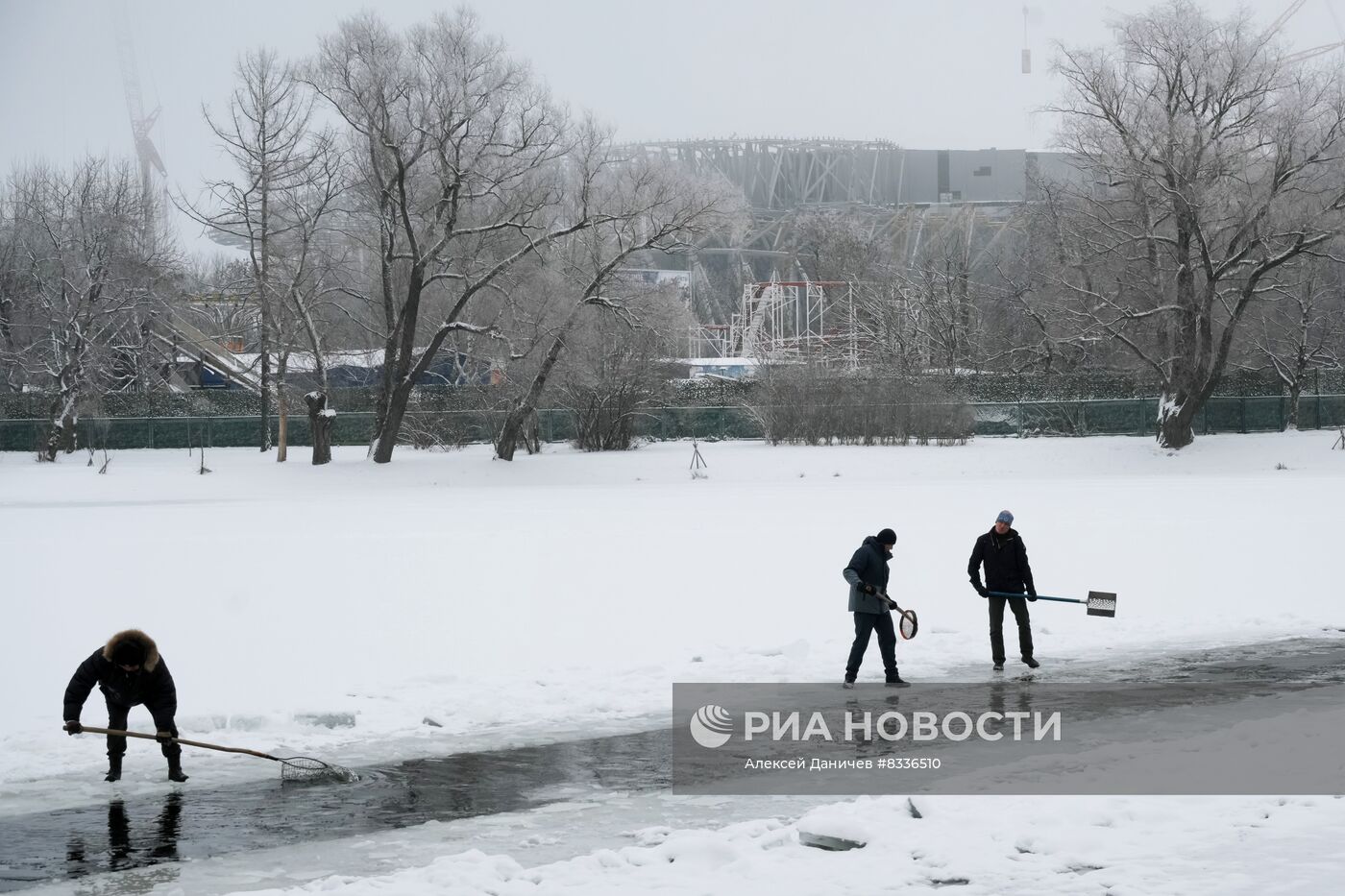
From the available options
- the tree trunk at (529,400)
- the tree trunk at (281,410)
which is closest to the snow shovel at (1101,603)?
the tree trunk at (529,400)

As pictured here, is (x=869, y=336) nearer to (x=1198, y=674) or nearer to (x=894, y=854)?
(x=1198, y=674)

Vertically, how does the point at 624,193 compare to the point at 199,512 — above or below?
above

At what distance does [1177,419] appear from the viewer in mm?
46625

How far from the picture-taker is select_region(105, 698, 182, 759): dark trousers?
34.7 feet

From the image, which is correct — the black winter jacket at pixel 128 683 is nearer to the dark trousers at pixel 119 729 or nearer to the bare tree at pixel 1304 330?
the dark trousers at pixel 119 729

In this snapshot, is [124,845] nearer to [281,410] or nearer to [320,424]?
[320,424]

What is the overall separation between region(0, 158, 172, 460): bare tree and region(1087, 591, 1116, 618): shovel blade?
43009 mm

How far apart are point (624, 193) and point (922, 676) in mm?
33056

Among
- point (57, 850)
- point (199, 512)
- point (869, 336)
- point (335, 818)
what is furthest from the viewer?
point (869, 336)

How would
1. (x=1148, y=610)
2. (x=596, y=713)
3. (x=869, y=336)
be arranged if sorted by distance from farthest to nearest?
(x=869, y=336)
(x=1148, y=610)
(x=596, y=713)

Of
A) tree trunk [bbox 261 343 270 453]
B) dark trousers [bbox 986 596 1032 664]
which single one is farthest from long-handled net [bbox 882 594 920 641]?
tree trunk [bbox 261 343 270 453]

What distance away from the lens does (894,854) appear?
845 cm

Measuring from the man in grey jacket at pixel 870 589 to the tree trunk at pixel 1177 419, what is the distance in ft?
118

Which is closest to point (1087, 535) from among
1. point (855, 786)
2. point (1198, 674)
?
point (1198, 674)
